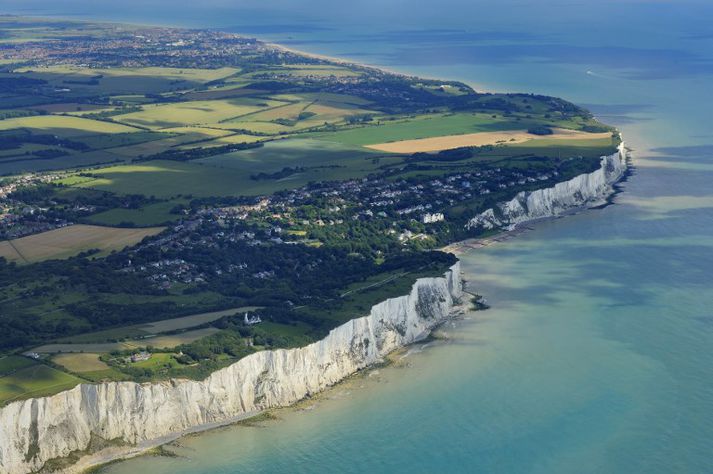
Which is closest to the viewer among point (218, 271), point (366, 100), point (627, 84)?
point (218, 271)

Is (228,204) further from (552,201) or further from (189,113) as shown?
(189,113)

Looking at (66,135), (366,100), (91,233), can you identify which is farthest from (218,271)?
(366,100)

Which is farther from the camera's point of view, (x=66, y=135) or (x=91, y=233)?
(x=66, y=135)

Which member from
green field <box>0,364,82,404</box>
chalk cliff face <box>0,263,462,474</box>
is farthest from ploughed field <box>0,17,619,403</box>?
chalk cliff face <box>0,263,462,474</box>

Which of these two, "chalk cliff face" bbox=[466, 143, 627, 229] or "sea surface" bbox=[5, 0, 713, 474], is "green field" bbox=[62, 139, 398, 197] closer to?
"chalk cliff face" bbox=[466, 143, 627, 229]

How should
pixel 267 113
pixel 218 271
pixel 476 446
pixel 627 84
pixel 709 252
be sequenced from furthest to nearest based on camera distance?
pixel 627 84, pixel 267 113, pixel 709 252, pixel 218 271, pixel 476 446

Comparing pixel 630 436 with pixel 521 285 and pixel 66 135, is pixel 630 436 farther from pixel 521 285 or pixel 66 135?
pixel 66 135
